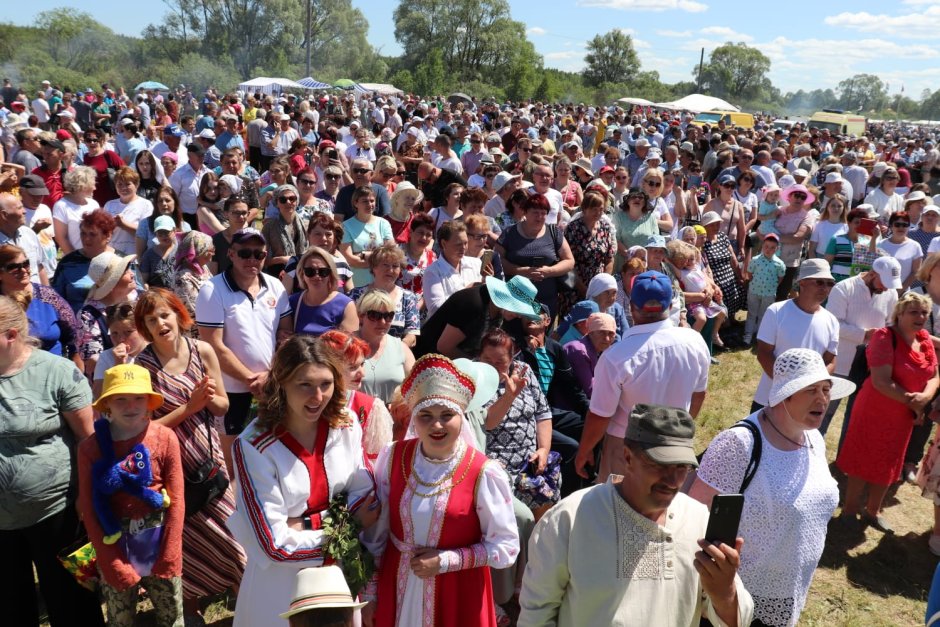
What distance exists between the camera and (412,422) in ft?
9.25

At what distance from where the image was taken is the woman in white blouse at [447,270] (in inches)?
206

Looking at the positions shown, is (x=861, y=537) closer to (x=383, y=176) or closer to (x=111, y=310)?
→ (x=111, y=310)

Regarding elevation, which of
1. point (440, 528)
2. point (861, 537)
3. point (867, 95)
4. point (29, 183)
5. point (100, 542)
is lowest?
point (861, 537)

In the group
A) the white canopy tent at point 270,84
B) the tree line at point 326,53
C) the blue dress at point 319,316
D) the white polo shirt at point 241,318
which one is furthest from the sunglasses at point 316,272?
the tree line at point 326,53

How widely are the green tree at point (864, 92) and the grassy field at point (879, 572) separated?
171991 mm

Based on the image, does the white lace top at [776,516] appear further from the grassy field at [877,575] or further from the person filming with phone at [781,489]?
the grassy field at [877,575]

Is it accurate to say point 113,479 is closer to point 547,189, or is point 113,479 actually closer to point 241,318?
point 241,318

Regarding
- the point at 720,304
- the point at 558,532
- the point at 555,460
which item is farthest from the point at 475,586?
the point at 720,304

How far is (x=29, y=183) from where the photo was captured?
6.10 meters

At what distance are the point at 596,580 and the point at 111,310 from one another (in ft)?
9.85

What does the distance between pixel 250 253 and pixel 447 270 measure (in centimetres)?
162

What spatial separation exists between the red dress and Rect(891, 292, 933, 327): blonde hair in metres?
0.09

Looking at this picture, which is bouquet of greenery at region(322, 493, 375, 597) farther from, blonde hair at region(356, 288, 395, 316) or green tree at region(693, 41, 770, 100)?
green tree at region(693, 41, 770, 100)

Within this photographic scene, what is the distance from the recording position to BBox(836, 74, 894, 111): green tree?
153 metres
